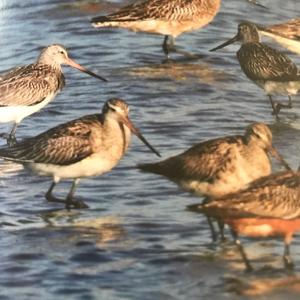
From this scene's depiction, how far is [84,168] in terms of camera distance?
43.8 feet

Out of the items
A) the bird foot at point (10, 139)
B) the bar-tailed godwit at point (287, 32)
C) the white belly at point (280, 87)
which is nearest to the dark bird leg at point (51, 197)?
the bird foot at point (10, 139)

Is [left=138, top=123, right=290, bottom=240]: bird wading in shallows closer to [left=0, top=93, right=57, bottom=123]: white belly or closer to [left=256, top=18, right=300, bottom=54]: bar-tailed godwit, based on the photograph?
[left=0, top=93, right=57, bottom=123]: white belly

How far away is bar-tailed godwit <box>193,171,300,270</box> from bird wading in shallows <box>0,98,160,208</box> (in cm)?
248

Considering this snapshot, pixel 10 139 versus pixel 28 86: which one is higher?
pixel 28 86

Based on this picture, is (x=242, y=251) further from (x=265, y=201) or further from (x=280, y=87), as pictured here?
(x=280, y=87)

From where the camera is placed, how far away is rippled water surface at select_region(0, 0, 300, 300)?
10.8m

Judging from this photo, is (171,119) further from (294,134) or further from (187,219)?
(187,219)

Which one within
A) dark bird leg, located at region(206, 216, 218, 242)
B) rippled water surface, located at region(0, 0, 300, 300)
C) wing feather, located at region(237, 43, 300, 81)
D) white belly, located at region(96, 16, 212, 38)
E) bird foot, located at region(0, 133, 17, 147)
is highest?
wing feather, located at region(237, 43, 300, 81)

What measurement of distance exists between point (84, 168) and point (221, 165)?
6.18 ft

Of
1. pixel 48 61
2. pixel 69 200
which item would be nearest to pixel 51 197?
pixel 69 200

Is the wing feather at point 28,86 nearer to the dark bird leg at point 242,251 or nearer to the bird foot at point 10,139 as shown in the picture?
the bird foot at point 10,139

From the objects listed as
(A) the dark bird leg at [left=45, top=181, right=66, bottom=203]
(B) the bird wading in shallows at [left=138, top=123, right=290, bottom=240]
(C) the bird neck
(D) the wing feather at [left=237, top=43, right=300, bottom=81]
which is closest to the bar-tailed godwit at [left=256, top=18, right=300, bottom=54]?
(D) the wing feather at [left=237, top=43, right=300, bottom=81]

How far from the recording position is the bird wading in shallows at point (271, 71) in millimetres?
17875

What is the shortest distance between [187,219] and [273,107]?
5325 mm
